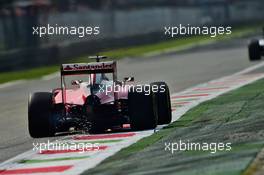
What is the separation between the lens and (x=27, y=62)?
37188 mm

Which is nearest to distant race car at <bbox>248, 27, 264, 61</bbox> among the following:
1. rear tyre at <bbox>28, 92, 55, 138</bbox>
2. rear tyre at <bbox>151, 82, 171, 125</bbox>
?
rear tyre at <bbox>151, 82, 171, 125</bbox>

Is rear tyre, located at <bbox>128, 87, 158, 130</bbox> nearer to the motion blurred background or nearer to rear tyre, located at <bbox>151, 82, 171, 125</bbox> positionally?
rear tyre, located at <bbox>151, 82, 171, 125</bbox>

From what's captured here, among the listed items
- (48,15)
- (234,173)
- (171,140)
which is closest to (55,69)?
(48,15)

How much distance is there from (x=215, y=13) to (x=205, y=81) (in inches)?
1902

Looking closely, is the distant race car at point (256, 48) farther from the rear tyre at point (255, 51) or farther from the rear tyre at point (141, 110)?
the rear tyre at point (141, 110)

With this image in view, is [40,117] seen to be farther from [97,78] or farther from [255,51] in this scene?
[255,51]

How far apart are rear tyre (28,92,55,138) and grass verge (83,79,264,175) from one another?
5.76 ft

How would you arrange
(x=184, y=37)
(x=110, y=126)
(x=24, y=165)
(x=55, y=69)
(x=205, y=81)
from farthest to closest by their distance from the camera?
(x=184, y=37)
(x=55, y=69)
(x=205, y=81)
(x=110, y=126)
(x=24, y=165)

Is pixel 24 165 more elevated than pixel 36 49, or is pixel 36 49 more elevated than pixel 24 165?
pixel 36 49

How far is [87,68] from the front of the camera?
43.3ft

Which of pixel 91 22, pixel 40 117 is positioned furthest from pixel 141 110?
pixel 91 22

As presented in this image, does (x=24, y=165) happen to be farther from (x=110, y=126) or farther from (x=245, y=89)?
(x=245, y=89)

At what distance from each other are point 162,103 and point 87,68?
137 cm

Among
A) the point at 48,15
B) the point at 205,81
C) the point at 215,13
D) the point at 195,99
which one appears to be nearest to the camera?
the point at 195,99
